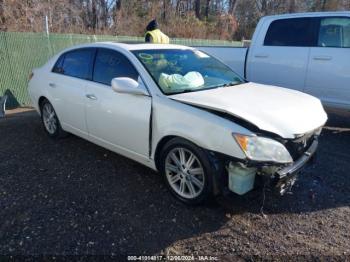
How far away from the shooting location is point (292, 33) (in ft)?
19.3

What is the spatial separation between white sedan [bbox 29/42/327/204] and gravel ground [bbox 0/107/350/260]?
33 cm

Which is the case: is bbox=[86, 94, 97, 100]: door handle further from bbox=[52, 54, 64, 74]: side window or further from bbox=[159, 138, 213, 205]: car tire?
bbox=[159, 138, 213, 205]: car tire

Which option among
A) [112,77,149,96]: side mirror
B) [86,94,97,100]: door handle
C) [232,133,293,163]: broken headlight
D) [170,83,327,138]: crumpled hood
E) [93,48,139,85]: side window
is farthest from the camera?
[86,94,97,100]: door handle

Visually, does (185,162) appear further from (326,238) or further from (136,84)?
(326,238)

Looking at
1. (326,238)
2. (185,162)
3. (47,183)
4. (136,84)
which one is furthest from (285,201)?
(47,183)

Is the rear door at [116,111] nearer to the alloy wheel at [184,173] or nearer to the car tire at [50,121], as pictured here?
the alloy wheel at [184,173]

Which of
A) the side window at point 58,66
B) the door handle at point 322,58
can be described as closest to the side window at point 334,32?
the door handle at point 322,58

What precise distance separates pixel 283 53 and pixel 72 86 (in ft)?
12.4

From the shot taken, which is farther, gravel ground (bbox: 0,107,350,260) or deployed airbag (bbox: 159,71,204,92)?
deployed airbag (bbox: 159,71,204,92)

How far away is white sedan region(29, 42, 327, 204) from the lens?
2865 millimetres

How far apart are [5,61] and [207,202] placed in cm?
696

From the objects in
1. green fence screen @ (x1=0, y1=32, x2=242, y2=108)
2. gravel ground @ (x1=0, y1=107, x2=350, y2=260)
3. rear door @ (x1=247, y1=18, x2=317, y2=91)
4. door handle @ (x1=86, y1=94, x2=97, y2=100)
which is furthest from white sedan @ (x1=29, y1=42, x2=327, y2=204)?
green fence screen @ (x1=0, y1=32, x2=242, y2=108)

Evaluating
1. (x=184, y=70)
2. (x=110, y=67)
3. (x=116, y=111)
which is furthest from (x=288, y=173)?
(x=110, y=67)

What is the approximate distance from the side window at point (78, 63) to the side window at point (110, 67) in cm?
18
